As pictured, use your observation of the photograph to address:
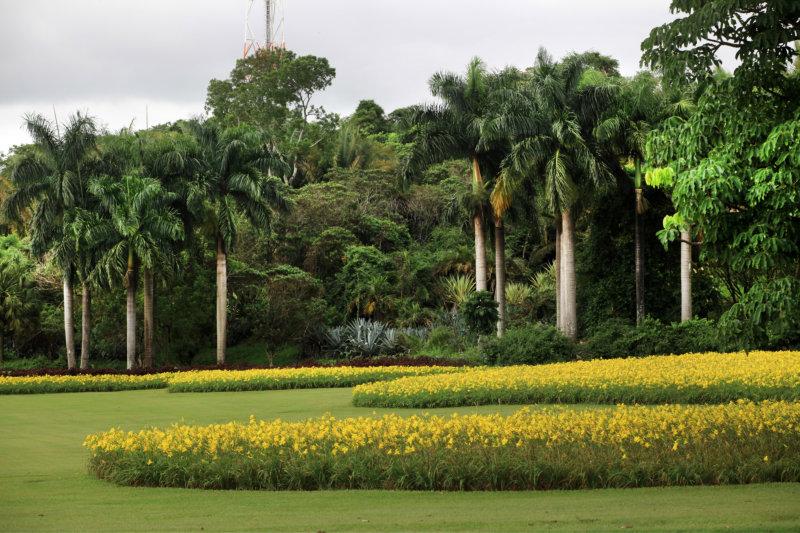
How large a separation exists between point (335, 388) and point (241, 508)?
15424 millimetres

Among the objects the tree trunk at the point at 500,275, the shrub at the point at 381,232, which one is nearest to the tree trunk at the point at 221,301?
the shrub at the point at 381,232

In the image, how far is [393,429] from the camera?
10961 mm

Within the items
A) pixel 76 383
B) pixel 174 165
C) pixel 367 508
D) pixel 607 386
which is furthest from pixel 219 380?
pixel 367 508

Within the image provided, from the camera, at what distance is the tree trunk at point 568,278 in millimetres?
29125

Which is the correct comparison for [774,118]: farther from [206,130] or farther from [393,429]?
[206,130]

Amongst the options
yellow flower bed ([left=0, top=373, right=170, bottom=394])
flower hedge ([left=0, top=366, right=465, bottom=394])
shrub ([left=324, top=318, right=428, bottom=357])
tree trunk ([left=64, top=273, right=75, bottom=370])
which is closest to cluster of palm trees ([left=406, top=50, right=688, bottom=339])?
shrub ([left=324, top=318, right=428, bottom=357])

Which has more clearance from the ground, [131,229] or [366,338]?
[131,229]

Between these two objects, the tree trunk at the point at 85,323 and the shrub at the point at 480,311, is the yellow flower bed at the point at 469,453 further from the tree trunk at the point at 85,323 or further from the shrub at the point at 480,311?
the tree trunk at the point at 85,323

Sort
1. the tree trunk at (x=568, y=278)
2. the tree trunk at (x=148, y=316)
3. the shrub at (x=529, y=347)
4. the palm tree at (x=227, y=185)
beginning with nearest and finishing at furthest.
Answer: the shrub at (x=529, y=347), the tree trunk at (x=568, y=278), the tree trunk at (x=148, y=316), the palm tree at (x=227, y=185)

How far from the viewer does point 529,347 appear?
26.1 meters

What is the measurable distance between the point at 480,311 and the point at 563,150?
5551 millimetres

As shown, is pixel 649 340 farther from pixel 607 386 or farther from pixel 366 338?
pixel 366 338

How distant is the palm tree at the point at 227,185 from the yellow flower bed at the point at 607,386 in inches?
569

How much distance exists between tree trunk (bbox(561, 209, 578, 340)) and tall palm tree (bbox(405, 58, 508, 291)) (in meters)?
3.10
